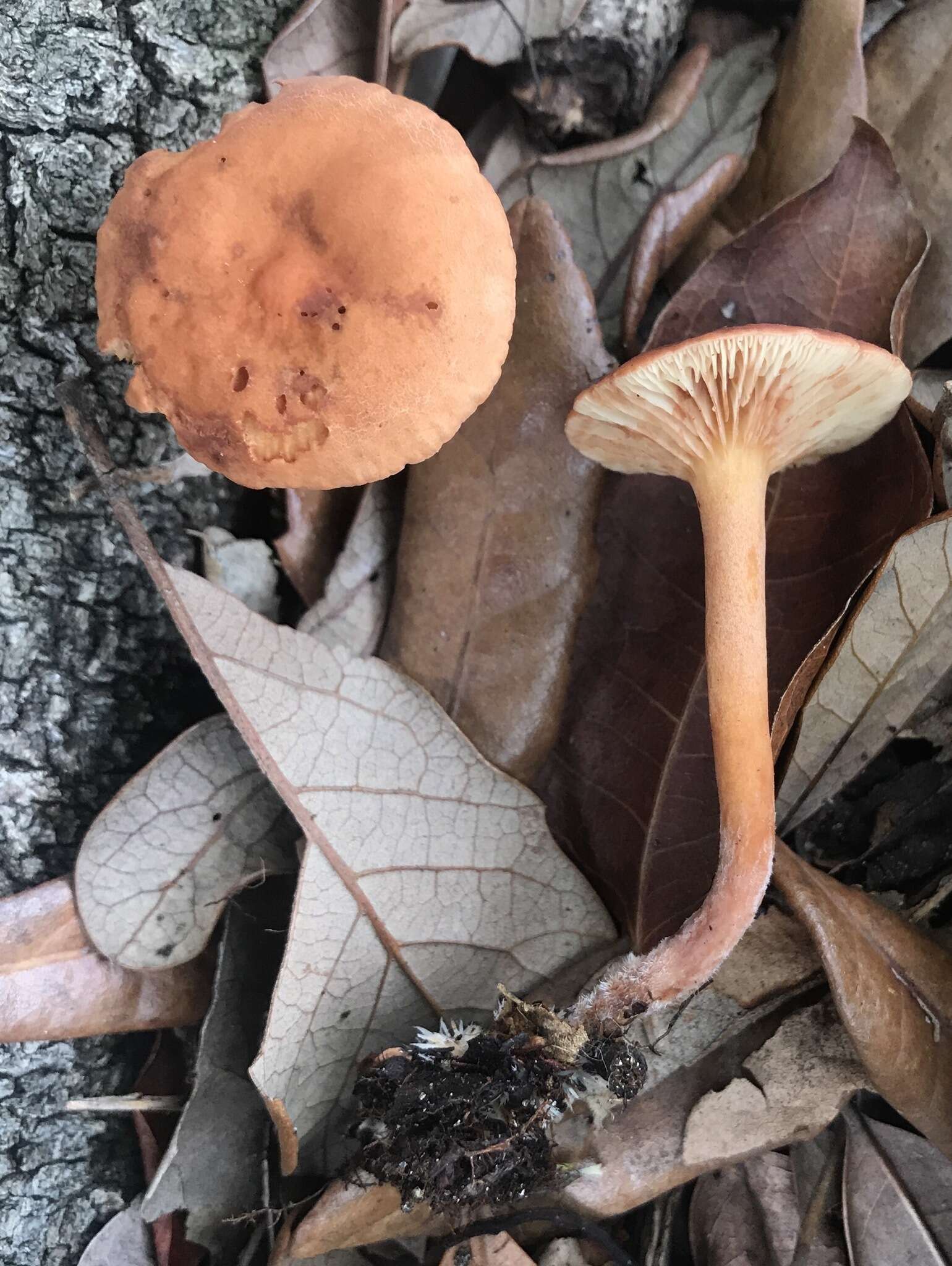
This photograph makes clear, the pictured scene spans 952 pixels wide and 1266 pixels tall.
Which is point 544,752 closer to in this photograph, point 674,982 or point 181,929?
point 674,982

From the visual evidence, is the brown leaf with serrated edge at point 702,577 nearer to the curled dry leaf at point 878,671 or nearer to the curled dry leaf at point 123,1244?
the curled dry leaf at point 878,671

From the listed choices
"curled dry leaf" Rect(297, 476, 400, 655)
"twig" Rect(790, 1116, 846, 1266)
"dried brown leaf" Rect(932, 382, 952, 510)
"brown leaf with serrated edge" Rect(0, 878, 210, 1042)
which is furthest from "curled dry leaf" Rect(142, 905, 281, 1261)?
"dried brown leaf" Rect(932, 382, 952, 510)

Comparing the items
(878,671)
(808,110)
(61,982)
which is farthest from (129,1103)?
(808,110)

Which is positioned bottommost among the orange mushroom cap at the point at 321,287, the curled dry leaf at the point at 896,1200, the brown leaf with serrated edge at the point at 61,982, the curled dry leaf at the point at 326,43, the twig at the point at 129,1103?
the twig at the point at 129,1103

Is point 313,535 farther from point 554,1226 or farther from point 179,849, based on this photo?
point 554,1226

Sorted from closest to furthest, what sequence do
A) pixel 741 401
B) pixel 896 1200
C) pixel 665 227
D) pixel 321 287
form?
pixel 321 287, pixel 741 401, pixel 896 1200, pixel 665 227

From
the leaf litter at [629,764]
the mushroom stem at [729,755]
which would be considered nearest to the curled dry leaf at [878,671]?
the leaf litter at [629,764]

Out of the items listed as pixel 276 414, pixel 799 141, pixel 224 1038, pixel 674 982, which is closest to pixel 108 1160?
pixel 224 1038
